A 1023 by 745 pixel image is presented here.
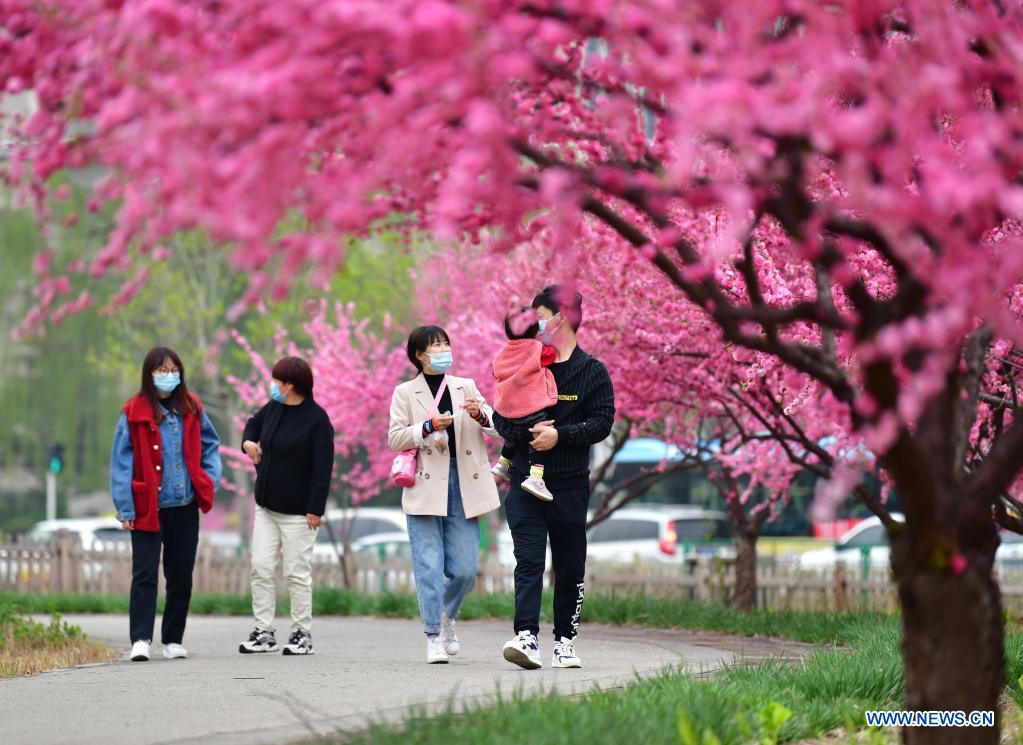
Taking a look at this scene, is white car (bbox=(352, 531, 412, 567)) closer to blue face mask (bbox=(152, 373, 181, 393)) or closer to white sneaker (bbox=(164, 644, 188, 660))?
white sneaker (bbox=(164, 644, 188, 660))

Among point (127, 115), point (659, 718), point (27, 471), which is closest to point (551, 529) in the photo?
point (659, 718)

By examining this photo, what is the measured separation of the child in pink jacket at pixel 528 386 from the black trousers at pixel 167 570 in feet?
8.43

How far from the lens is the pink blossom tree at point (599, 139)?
331 centimetres

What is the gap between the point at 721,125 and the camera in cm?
327

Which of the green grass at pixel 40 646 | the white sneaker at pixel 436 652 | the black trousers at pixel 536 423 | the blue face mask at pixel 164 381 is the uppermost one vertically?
the blue face mask at pixel 164 381

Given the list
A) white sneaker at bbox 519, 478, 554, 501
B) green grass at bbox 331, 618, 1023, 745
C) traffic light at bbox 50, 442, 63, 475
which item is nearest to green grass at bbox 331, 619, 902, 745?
green grass at bbox 331, 618, 1023, 745

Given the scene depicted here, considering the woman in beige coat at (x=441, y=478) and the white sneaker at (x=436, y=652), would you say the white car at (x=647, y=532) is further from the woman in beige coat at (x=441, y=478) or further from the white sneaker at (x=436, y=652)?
the white sneaker at (x=436, y=652)

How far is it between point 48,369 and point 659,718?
146ft

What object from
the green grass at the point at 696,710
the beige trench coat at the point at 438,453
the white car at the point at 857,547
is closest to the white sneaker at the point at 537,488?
the beige trench coat at the point at 438,453

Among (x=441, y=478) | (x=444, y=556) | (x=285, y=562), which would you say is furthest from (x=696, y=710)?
(x=285, y=562)

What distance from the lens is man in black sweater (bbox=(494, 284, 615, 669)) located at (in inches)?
331

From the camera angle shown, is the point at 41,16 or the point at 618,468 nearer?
the point at 41,16

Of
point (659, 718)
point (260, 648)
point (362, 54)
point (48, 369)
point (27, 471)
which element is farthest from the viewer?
point (27, 471)

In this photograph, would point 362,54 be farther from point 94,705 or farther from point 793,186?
point 94,705
